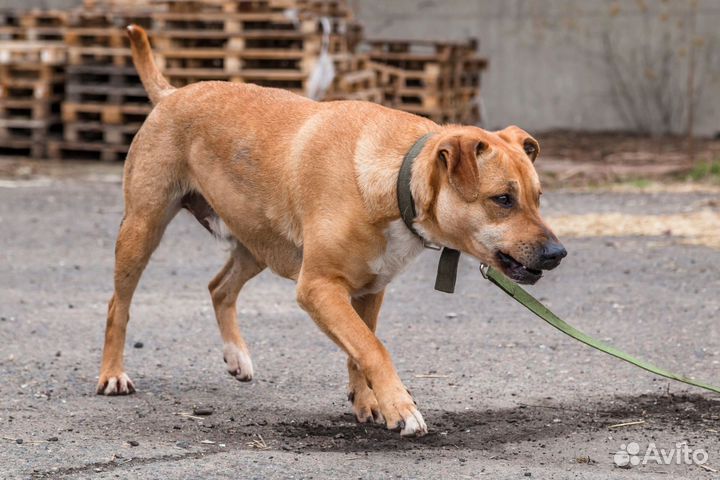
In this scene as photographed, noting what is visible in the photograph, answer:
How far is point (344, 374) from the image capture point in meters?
6.03

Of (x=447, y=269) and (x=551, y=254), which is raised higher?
(x=551, y=254)

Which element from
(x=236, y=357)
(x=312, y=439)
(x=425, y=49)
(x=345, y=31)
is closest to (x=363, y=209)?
(x=312, y=439)

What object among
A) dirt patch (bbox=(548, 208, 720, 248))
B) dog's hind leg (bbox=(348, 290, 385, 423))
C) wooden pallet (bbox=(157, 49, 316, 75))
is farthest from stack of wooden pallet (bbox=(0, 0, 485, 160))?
dog's hind leg (bbox=(348, 290, 385, 423))

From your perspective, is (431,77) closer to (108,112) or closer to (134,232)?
(108,112)

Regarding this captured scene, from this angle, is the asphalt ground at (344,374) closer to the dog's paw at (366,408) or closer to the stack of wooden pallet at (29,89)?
the dog's paw at (366,408)

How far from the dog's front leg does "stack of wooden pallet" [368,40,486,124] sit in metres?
9.47

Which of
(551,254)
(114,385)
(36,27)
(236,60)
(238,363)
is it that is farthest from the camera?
(36,27)

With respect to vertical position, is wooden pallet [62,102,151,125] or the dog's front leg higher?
the dog's front leg

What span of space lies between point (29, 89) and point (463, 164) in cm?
1035

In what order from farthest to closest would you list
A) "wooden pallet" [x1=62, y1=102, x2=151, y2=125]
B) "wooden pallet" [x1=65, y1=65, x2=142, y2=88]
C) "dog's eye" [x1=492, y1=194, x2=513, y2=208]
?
"wooden pallet" [x1=65, y1=65, x2=142, y2=88] → "wooden pallet" [x1=62, y1=102, x2=151, y2=125] → "dog's eye" [x1=492, y1=194, x2=513, y2=208]

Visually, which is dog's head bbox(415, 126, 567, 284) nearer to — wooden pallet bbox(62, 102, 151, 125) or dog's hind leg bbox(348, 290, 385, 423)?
dog's hind leg bbox(348, 290, 385, 423)

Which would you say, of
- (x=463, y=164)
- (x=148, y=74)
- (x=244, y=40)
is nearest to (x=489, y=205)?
(x=463, y=164)

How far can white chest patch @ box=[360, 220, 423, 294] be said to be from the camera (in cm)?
468

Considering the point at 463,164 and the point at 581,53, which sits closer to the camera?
the point at 463,164
